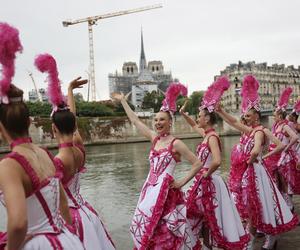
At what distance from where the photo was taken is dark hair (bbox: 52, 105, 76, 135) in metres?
3.97

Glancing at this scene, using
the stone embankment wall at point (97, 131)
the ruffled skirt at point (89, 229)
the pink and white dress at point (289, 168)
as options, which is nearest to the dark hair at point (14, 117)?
the ruffled skirt at point (89, 229)

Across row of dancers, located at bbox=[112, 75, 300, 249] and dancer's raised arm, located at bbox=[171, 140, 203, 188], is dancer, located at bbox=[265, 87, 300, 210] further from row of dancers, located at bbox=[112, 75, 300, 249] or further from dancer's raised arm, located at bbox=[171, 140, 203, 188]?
dancer's raised arm, located at bbox=[171, 140, 203, 188]

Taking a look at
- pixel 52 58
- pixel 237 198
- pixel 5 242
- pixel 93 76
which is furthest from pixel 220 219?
pixel 93 76

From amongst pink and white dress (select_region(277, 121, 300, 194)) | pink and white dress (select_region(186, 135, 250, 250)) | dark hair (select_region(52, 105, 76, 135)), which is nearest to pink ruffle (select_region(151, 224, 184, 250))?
pink and white dress (select_region(186, 135, 250, 250))

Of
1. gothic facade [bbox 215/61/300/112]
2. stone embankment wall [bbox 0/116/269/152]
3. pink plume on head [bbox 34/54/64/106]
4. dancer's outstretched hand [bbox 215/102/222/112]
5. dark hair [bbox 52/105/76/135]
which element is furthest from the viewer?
gothic facade [bbox 215/61/300/112]

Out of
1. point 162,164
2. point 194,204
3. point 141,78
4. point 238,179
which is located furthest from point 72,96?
point 141,78

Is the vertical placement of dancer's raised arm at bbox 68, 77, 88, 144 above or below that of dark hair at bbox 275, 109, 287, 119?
above

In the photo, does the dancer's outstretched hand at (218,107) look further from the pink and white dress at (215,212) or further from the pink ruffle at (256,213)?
the pink ruffle at (256,213)

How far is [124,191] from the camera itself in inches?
496

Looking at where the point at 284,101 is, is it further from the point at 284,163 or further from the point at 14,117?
the point at 14,117

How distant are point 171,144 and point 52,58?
2.11 meters

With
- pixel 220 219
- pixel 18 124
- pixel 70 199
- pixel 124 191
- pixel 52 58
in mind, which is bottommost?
pixel 124 191

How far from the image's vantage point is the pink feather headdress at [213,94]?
6.35 m

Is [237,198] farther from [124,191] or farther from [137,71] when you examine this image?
[137,71]
